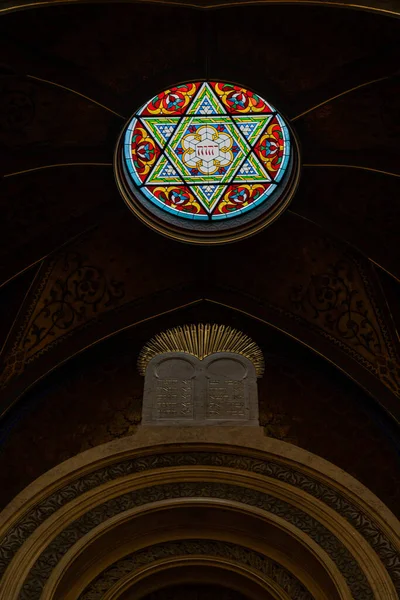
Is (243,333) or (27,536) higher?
(243,333)

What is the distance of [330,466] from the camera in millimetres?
9570

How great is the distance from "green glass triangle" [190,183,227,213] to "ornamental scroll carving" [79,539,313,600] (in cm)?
394

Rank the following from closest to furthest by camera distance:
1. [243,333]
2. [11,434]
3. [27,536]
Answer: [27,536], [11,434], [243,333]

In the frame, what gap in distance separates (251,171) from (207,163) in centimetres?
53

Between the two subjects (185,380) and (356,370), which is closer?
(185,380)

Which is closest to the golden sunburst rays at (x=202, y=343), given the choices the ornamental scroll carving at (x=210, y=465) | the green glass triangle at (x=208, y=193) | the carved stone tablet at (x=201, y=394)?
the carved stone tablet at (x=201, y=394)

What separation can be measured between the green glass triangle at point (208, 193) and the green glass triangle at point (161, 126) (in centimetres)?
68

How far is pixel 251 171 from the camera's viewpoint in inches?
438

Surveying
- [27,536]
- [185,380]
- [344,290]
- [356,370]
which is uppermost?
[344,290]

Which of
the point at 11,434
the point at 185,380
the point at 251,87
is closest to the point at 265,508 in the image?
the point at 185,380

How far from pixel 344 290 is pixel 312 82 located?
2.66 metres

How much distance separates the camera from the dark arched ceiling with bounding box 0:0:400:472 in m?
8.72

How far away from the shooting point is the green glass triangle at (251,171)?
1105cm

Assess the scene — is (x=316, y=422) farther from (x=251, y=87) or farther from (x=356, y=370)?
(x=251, y=87)
